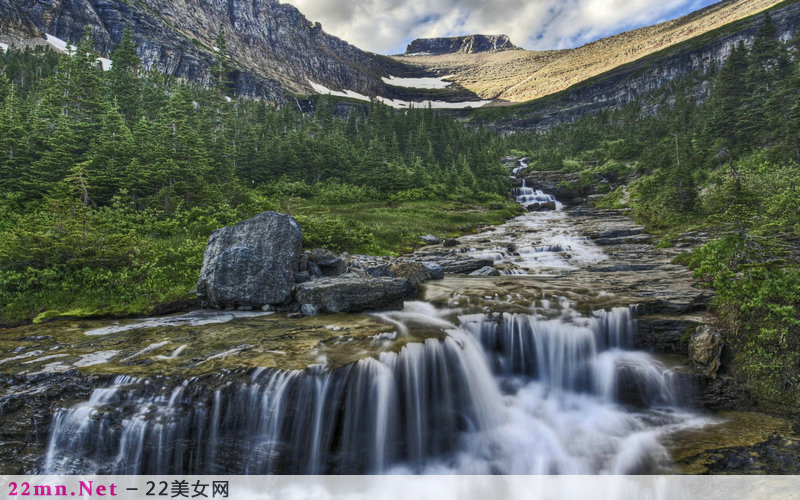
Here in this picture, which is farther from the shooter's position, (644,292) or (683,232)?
(683,232)

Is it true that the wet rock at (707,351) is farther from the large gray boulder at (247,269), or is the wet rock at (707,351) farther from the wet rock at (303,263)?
the wet rock at (303,263)

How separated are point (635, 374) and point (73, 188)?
84.6 feet

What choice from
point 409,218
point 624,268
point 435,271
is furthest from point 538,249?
point 409,218

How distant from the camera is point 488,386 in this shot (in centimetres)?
912

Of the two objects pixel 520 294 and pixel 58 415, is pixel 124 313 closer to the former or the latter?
pixel 58 415

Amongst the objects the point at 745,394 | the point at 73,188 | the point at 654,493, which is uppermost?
the point at 73,188

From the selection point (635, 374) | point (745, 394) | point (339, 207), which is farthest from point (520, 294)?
point (339, 207)

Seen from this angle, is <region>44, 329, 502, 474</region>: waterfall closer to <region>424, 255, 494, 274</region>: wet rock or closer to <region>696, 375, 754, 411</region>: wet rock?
<region>696, 375, 754, 411</region>: wet rock

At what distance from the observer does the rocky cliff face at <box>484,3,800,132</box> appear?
333ft

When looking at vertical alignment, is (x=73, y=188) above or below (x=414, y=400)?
above

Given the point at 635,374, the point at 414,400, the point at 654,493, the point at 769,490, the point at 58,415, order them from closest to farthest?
1. the point at 769,490
2. the point at 654,493
3. the point at 58,415
4. the point at 414,400
5. the point at 635,374

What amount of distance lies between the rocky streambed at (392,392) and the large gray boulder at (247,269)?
22.3 inches

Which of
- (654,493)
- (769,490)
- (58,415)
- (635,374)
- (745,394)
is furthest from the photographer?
(635,374)

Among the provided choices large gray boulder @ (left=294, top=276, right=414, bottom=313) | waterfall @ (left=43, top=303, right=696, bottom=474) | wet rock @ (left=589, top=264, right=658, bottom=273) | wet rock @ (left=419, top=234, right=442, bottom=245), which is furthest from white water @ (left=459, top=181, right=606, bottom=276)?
waterfall @ (left=43, top=303, right=696, bottom=474)
